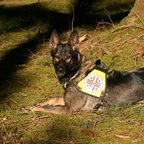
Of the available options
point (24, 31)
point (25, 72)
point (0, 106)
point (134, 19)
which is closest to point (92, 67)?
point (0, 106)

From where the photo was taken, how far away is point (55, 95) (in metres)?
7.43

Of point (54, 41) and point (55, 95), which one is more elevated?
point (54, 41)

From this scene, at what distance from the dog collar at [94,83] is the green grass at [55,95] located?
29cm

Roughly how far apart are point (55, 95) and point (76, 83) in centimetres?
85

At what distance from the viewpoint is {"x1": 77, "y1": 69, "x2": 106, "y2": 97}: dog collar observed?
21.3 feet

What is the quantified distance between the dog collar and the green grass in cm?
29

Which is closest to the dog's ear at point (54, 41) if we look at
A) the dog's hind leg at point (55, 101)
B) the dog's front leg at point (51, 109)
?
the dog's hind leg at point (55, 101)

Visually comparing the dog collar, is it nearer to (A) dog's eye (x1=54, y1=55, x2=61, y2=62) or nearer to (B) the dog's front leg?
(B) the dog's front leg

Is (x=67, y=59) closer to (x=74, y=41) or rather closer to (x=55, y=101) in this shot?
(x=74, y=41)

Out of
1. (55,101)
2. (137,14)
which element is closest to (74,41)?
(55,101)

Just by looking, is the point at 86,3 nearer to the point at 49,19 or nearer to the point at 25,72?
the point at 49,19

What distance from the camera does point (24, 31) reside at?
11.4m

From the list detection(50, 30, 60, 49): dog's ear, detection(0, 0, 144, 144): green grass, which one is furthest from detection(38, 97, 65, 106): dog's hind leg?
detection(50, 30, 60, 49): dog's ear

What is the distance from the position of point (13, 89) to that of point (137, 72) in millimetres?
2270
